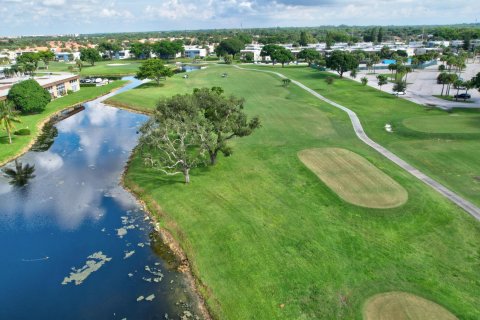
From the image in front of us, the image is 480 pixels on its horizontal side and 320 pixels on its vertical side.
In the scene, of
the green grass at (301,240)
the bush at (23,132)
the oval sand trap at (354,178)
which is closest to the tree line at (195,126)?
the green grass at (301,240)

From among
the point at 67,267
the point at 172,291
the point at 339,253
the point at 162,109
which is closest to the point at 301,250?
the point at 339,253

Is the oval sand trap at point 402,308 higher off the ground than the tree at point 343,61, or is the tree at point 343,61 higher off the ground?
the tree at point 343,61

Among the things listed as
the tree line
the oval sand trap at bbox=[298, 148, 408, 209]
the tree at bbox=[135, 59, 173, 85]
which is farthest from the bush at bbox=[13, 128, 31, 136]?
the tree at bbox=[135, 59, 173, 85]

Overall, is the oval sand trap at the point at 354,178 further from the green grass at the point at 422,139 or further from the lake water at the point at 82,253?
the lake water at the point at 82,253

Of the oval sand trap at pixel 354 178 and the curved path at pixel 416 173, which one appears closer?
the curved path at pixel 416 173

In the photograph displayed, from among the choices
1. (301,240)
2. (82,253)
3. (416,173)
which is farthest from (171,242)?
(416,173)

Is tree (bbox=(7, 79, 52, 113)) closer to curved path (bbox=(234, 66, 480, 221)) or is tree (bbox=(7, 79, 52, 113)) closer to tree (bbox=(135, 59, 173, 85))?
tree (bbox=(135, 59, 173, 85))

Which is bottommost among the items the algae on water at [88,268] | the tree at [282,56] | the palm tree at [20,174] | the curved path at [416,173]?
the algae on water at [88,268]

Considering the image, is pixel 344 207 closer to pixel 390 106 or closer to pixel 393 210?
pixel 393 210

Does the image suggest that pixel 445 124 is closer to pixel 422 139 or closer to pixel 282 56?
pixel 422 139
